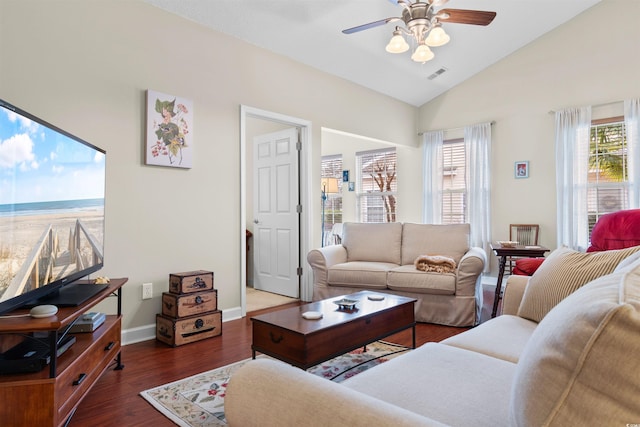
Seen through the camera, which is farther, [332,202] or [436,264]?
[332,202]

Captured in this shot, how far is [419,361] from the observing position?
1.41 metres

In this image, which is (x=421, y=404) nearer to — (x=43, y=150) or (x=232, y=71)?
(x=43, y=150)

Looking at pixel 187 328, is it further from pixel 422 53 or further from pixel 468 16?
pixel 468 16

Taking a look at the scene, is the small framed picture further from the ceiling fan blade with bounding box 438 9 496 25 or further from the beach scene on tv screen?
the beach scene on tv screen

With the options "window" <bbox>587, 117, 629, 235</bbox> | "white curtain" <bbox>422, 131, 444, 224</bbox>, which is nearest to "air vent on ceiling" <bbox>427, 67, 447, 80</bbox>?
"white curtain" <bbox>422, 131, 444, 224</bbox>

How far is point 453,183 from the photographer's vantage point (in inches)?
233

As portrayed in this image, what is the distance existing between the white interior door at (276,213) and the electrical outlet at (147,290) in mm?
1820

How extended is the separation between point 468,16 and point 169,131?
2.60 m

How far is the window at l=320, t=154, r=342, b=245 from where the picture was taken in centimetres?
691

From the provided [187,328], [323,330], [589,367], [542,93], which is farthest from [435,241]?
[589,367]

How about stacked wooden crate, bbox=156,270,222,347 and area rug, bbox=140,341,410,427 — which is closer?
area rug, bbox=140,341,410,427

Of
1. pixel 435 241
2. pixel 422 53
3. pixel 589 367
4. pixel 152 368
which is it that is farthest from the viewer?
pixel 435 241

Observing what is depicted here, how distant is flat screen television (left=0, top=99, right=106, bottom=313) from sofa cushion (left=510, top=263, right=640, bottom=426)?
1.79 m

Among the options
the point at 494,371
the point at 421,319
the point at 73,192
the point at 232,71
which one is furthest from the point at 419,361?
the point at 232,71
